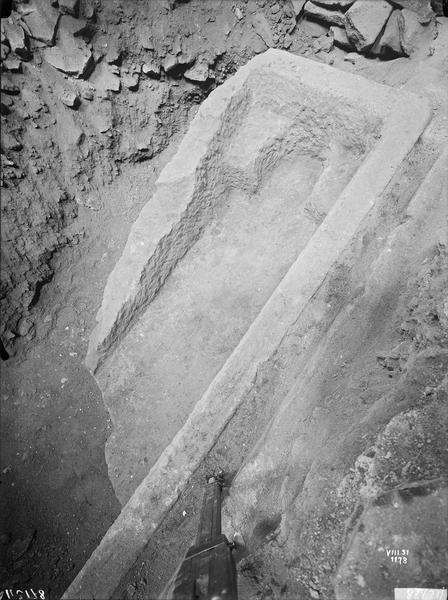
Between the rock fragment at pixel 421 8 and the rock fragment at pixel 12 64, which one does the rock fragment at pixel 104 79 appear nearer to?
the rock fragment at pixel 12 64

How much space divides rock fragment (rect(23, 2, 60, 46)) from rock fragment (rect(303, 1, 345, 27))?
246cm

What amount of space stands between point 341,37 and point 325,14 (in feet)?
0.89

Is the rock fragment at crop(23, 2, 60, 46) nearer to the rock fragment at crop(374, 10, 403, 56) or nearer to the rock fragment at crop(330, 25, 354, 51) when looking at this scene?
the rock fragment at crop(330, 25, 354, 51)

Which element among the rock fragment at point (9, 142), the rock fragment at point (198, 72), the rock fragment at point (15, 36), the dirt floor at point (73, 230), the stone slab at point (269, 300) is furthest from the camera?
the rock fragment at point (198, 72)

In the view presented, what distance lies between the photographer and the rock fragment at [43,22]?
3.21 metres

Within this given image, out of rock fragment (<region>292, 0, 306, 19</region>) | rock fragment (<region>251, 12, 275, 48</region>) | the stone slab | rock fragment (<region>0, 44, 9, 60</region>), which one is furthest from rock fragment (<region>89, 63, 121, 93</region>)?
rock fragment (<region>292, 0, 306, 19</region>)

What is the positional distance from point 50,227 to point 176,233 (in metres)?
1.38

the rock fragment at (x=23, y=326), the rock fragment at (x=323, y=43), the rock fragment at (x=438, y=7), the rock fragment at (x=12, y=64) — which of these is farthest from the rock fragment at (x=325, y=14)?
the rock fragment at (x=23, y=326)

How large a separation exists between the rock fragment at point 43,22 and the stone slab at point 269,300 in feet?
5.42

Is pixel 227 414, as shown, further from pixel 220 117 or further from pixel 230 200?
pixel 220 117

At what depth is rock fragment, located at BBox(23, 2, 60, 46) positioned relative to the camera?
10.5ft

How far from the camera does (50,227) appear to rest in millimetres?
3658

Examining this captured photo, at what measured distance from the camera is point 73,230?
12.6 feet

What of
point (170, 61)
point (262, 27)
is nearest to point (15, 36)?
point (170, 61)
